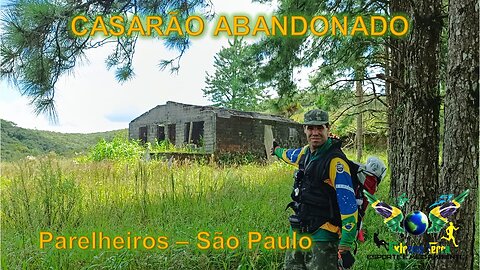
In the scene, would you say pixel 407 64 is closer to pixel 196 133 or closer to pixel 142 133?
pixel 196 133

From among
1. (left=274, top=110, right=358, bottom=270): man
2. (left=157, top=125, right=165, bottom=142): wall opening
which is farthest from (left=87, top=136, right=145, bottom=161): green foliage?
(left=274, top=110, right=358, bottom=270): man

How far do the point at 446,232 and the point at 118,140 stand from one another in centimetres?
1019

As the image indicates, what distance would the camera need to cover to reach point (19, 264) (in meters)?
2.78

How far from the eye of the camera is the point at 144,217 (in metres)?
4.29

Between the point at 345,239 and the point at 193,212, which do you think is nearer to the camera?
the point at 345,239

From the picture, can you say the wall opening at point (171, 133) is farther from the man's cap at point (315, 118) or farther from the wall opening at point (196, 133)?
the man's cap at point (315, 118)

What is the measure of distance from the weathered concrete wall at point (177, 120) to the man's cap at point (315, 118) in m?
12.4

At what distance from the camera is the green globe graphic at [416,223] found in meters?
3.03

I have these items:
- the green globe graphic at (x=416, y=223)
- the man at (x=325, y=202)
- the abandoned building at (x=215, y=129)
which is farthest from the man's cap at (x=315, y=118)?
the abandoned building at (x=215, y=129)

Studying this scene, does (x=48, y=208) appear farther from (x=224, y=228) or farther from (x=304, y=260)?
(x=304, y=260)

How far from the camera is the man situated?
203 centimetres

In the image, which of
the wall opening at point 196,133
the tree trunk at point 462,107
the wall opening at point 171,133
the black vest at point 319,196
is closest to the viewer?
the black vest at point 319,196

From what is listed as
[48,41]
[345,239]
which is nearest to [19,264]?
[48,41]

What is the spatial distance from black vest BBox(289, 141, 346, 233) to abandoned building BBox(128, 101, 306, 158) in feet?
40.6
